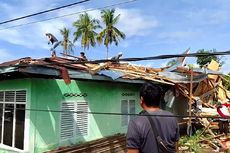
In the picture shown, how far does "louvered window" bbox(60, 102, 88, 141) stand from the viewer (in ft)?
33.4

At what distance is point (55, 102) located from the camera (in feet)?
32.6

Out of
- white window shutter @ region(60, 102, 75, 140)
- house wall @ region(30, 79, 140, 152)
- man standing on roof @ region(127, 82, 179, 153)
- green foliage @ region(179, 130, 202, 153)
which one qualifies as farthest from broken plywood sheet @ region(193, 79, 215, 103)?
man standing on roof @ region(127, 82, 179, 153)

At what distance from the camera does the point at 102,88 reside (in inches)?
467

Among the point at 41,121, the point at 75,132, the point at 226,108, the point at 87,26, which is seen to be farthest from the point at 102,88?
the point at 87,26

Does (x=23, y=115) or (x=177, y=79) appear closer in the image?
(x=23, y=115)

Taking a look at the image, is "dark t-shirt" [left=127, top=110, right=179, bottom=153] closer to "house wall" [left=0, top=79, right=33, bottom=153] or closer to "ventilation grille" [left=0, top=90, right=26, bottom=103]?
"house wall" [left=0, top=79, right=33, bottom=153]

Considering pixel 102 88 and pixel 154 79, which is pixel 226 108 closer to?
pixel 154 79

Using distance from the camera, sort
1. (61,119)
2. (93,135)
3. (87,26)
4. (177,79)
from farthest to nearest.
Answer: (87,26), (177,79), (93,135), (61,119)

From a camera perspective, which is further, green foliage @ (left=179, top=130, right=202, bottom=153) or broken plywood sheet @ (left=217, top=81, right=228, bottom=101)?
broken plywood sheet @ (left=217, top=81, right=228, bottom=101)

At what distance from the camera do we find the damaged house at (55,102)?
9102mm

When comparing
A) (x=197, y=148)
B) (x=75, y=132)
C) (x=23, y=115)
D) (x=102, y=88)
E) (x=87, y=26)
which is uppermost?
(x=87, y=26)

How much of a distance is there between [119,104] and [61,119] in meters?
3.27

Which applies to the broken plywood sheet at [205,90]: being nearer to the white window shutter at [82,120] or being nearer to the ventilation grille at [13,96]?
the white window shutter at [82,120]

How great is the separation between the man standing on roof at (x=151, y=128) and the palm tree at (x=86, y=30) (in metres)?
38.0
